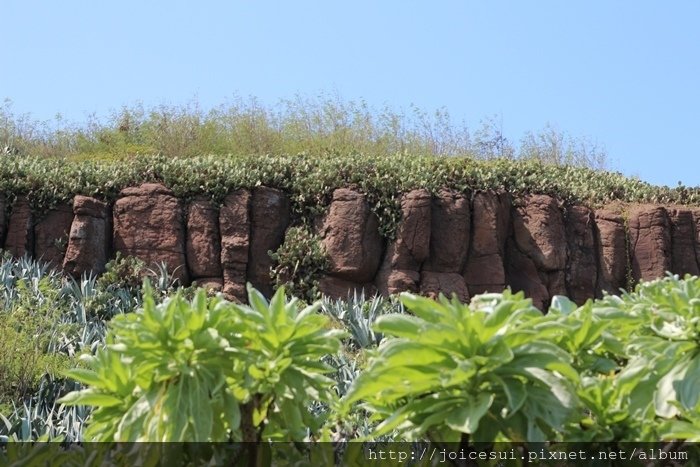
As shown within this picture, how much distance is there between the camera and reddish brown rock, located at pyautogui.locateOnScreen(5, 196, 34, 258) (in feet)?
42.8

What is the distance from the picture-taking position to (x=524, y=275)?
46.5ft

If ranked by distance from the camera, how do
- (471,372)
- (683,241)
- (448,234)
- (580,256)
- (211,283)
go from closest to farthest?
(471,372) < (211,283) < (448,234) < (580,256) < (683,241)

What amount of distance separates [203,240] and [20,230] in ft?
7.93

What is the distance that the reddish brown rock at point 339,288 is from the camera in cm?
1315

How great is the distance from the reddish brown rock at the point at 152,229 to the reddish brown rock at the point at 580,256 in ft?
18.4

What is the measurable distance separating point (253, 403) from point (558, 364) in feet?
2.67

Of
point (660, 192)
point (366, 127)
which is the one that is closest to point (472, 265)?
point (660, 192)

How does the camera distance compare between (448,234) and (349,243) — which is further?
(448,234)

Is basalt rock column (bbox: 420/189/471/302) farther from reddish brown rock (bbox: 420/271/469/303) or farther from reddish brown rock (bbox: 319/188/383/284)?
reddish brown rock (bbox: 319/188/383/284)

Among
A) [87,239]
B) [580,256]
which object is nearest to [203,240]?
[87,239]

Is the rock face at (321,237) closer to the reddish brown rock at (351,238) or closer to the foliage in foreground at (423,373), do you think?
the reddish brown rock at (351,238)

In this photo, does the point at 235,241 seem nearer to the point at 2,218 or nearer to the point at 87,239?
the point at 87,239

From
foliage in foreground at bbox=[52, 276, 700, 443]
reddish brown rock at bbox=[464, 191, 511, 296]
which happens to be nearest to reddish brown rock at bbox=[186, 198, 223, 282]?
reddish brown rock at bbox=[464, 191, 511, 296]

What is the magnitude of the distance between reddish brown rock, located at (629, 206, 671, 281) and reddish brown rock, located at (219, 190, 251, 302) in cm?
592
